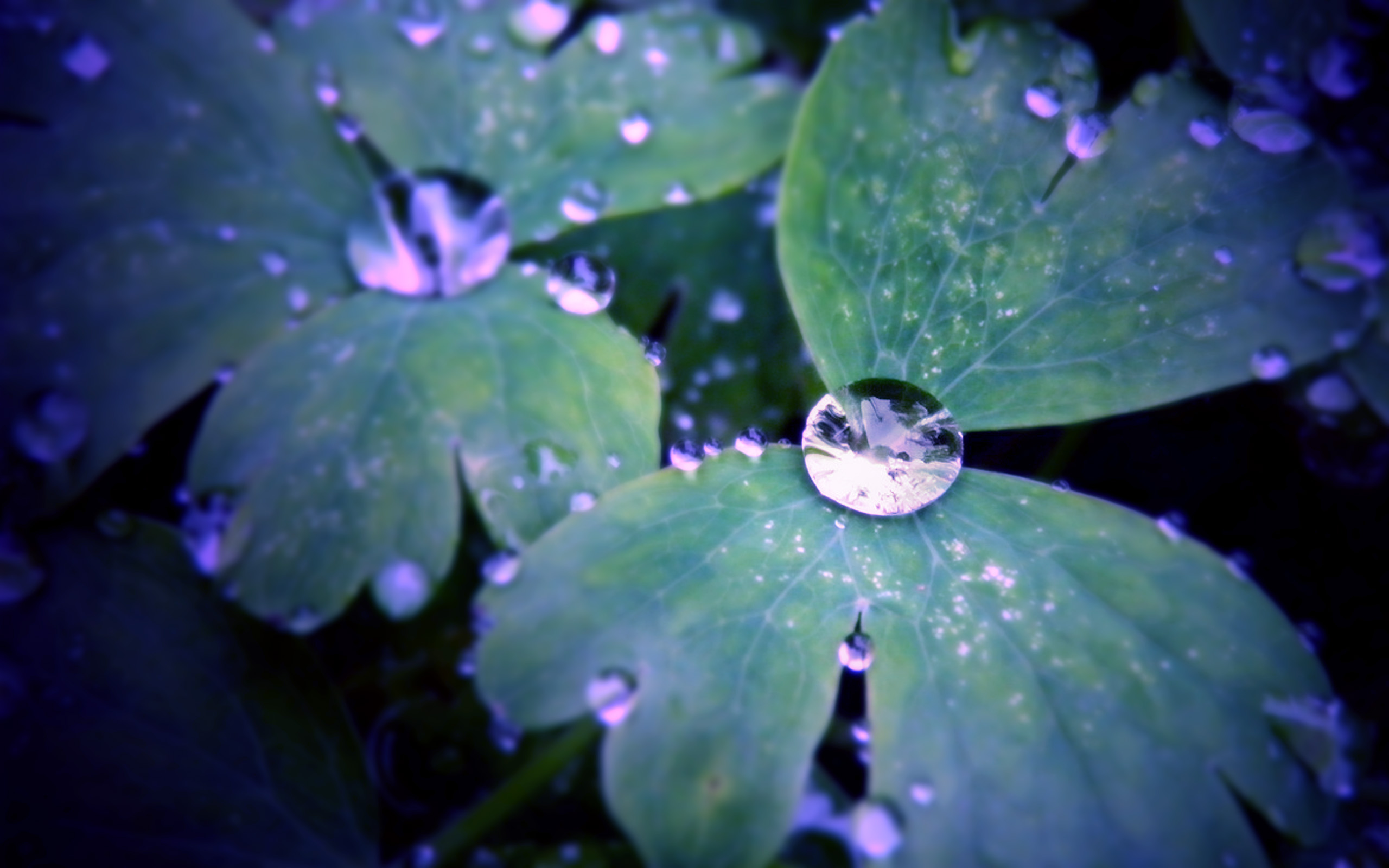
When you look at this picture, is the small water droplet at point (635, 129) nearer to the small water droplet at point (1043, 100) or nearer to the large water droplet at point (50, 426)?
the small water droplet at point (1043, 100)

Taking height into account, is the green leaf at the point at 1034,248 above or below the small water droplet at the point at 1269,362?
above

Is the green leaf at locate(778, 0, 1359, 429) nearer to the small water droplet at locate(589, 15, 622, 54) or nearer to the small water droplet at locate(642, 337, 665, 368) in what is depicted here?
the small water droplet at locate(642, 337, 665, 368)

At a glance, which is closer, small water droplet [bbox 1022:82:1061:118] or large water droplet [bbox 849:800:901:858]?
large water droplet [bbox 849:800:901:858]

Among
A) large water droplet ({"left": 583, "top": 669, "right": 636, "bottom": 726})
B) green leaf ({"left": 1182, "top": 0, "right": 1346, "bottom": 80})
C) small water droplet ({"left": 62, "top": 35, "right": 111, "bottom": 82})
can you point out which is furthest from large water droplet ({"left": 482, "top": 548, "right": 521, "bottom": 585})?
green leaf ({"left": 1182, "top": 0, "right": 1346, "bottom": 80})

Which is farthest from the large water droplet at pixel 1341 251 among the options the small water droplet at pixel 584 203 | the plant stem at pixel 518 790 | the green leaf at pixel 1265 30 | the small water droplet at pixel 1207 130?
the plant stem at pixel 518 790

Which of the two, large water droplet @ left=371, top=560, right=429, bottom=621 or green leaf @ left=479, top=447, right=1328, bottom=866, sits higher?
large water droplet @ left=371, top=560, right=429, bottom=621

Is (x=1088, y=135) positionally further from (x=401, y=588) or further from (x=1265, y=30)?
(x=401, y=588)

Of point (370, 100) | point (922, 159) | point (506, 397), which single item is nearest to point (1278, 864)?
point (922, 159)
